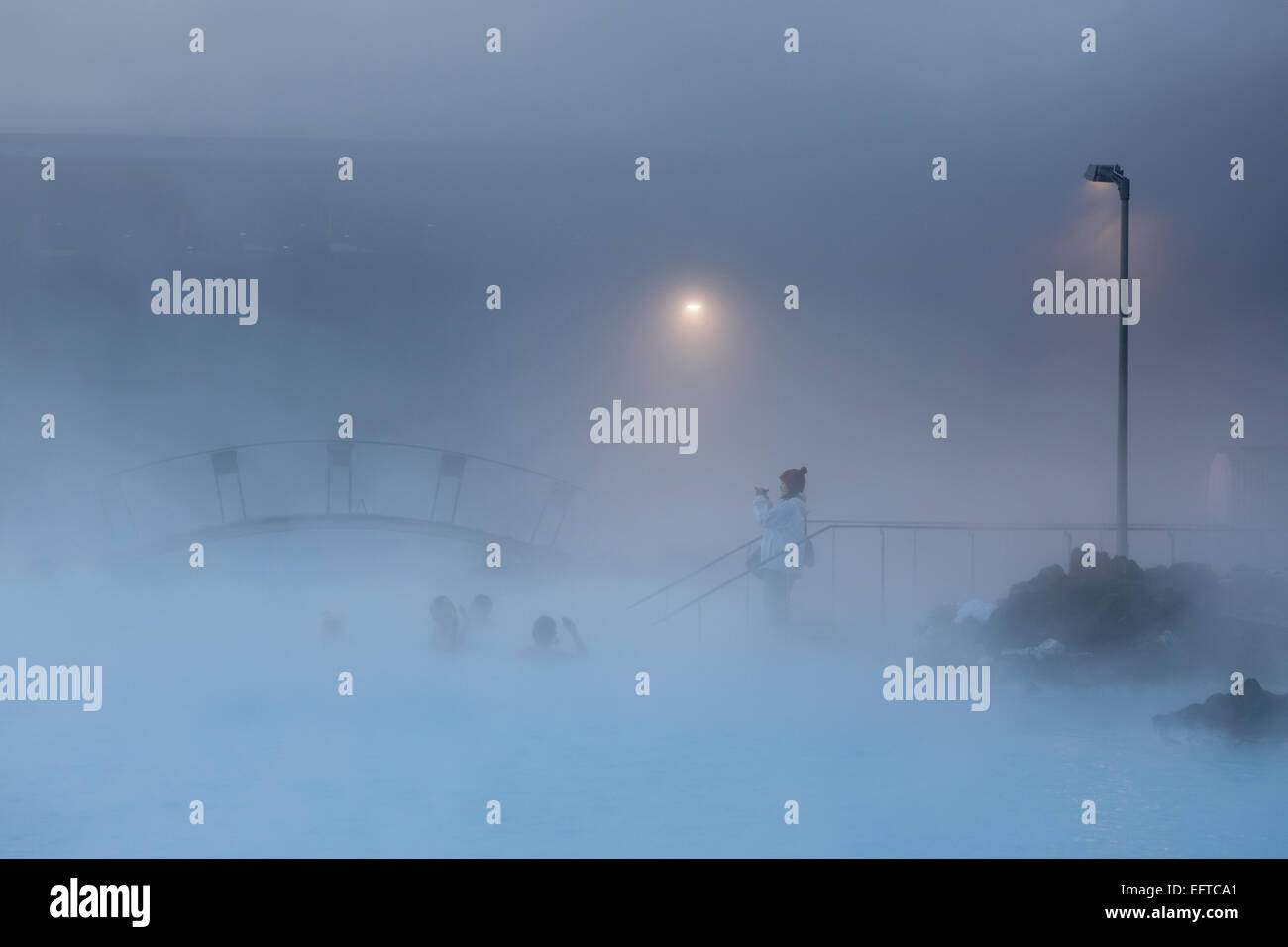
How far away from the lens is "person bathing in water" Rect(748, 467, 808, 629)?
10.4 meters

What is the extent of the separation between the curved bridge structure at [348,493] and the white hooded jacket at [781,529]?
15.2 feet

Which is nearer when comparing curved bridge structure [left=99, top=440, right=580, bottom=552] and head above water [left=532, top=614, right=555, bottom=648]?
head above water [left=532, top=614, right=555, bottom=648]

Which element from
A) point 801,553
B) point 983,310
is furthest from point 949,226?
point 801,553

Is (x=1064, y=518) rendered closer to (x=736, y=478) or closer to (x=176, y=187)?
(x=736, y=478)

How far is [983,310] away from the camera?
55.6ft

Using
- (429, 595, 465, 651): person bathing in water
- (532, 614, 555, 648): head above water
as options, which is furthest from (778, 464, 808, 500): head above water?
(429, 595, 465, 651): person bathing in water

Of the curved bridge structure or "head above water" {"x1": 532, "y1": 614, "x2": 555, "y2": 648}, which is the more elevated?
the curved bridge structure

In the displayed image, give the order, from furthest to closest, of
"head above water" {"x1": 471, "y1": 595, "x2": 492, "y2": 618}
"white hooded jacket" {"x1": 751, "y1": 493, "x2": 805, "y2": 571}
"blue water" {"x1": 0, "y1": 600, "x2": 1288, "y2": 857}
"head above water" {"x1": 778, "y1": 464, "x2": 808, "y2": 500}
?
"head above water" {"x1": 471, "y1": 595, "x2": 492, "y2": 618}, "head above water" {"x1": 778, "y1": 464, "x2": 808, "y2": 500}, "white hooded jacket" {"x1": 751, "y1": 493, "x2": 805, "y2": 571}, "blue water" {"x1": 0, "y1": 600, "x2": 1288, "y2": 857}

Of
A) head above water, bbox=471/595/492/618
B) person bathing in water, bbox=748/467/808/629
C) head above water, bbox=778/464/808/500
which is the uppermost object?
head above water, bbox=778/464/808/500

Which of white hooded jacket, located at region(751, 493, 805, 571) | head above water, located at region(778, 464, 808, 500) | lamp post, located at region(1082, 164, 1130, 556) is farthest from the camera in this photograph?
lamp post, located at region(1082, 164, 1130, 556)

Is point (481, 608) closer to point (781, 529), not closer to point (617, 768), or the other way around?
point (781, 529)

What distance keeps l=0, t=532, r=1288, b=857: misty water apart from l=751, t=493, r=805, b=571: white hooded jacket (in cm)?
98

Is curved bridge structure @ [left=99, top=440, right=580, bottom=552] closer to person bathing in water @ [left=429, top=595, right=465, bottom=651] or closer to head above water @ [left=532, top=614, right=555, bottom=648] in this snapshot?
person bathing in water @ [left=429, top=595, right=465, bottom=651]

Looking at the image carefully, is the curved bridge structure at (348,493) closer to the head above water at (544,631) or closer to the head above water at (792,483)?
the head above water at (544,631)
